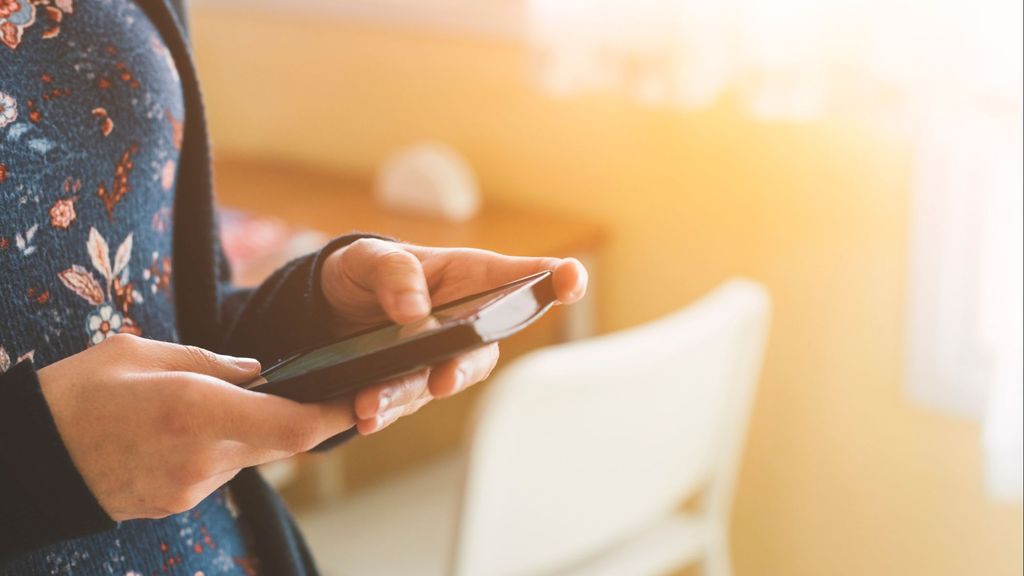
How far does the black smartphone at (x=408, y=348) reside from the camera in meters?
0.47

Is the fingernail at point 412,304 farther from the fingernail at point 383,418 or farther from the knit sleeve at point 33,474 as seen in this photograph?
the knit sleeve at point 33,474

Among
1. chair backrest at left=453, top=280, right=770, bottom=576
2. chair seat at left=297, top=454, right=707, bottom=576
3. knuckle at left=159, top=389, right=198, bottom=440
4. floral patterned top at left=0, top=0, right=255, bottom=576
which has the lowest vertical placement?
chair seat at left=297, top=454, right=707, bottom=576

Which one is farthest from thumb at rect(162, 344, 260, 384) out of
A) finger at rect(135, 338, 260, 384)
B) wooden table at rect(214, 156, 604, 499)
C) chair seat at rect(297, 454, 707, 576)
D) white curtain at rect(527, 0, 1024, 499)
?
wooden table at rect(214, 156, 604, 499)

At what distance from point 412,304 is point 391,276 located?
0.03 meters

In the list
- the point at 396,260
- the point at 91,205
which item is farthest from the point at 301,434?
the point at 91,205

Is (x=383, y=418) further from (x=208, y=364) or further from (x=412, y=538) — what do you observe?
(x=412, y=538)

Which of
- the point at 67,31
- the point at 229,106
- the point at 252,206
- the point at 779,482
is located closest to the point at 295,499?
the point at 252,206

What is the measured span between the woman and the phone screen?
14 mm

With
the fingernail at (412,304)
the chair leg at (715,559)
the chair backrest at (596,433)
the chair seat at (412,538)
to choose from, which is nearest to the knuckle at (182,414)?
the fingernail at (412,304)

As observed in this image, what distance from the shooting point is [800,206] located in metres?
1.40

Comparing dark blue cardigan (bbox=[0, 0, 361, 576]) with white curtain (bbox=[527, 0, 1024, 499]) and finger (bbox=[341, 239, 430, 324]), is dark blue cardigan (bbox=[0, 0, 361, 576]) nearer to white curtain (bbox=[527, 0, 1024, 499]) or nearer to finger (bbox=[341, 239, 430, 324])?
finger (bbox=[341, 239, 430, 324])

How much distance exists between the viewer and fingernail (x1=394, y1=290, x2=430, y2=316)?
20.9 inches

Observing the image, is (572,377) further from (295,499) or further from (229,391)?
(295,499)

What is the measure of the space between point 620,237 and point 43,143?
108 centimetres
